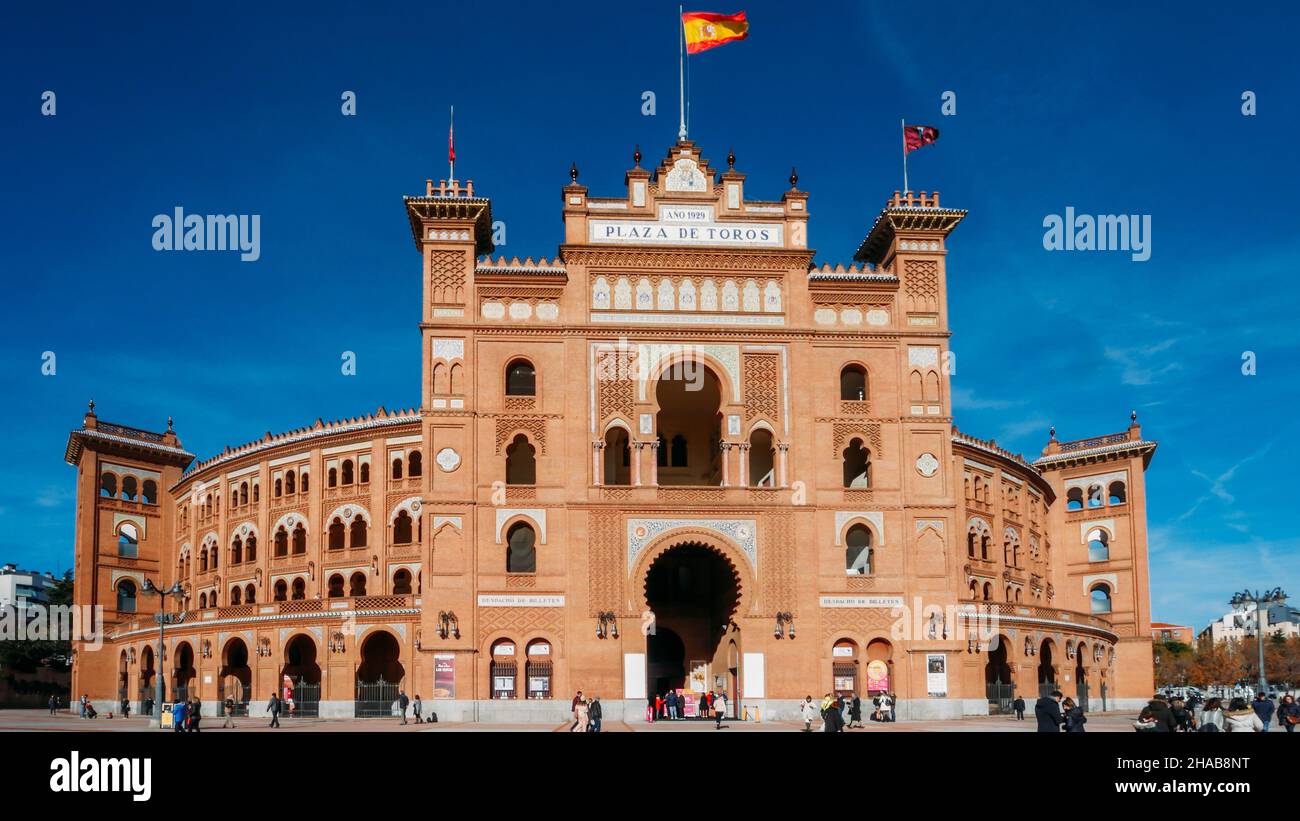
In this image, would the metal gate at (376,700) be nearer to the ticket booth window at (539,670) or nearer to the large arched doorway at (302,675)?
the large arched doorway at (302,675)

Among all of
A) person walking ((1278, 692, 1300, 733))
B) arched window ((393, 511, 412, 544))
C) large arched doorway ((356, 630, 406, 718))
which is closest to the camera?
person walking ((1278, 692, 1300, 733))

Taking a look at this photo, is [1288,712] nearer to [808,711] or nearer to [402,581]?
[808,711]

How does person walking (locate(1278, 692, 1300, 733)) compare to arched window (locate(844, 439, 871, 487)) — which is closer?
person walking (locate(1278, 692, 1300, 733))

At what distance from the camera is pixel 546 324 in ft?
162

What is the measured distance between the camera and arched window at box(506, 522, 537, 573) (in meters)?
51.2

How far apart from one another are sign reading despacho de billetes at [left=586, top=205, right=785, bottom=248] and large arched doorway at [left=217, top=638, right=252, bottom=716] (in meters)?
28.0

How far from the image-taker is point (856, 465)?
53.7 m

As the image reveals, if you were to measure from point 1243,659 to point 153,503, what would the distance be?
321ft

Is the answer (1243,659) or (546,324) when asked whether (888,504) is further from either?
(1243,659)

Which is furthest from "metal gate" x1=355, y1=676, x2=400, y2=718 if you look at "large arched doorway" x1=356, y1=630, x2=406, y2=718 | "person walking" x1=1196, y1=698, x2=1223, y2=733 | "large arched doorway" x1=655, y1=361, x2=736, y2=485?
"person walking" x1=1196, y1=698, x2=1223, y2=733

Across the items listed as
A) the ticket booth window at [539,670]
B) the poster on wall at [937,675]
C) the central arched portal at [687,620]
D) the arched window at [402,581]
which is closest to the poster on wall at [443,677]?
the ticket booth window at [539,670]

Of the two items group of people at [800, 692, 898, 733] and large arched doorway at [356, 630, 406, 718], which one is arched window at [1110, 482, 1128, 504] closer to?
group of people at [800, 692, 898, 733]

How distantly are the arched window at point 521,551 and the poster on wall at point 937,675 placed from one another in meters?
15.2
